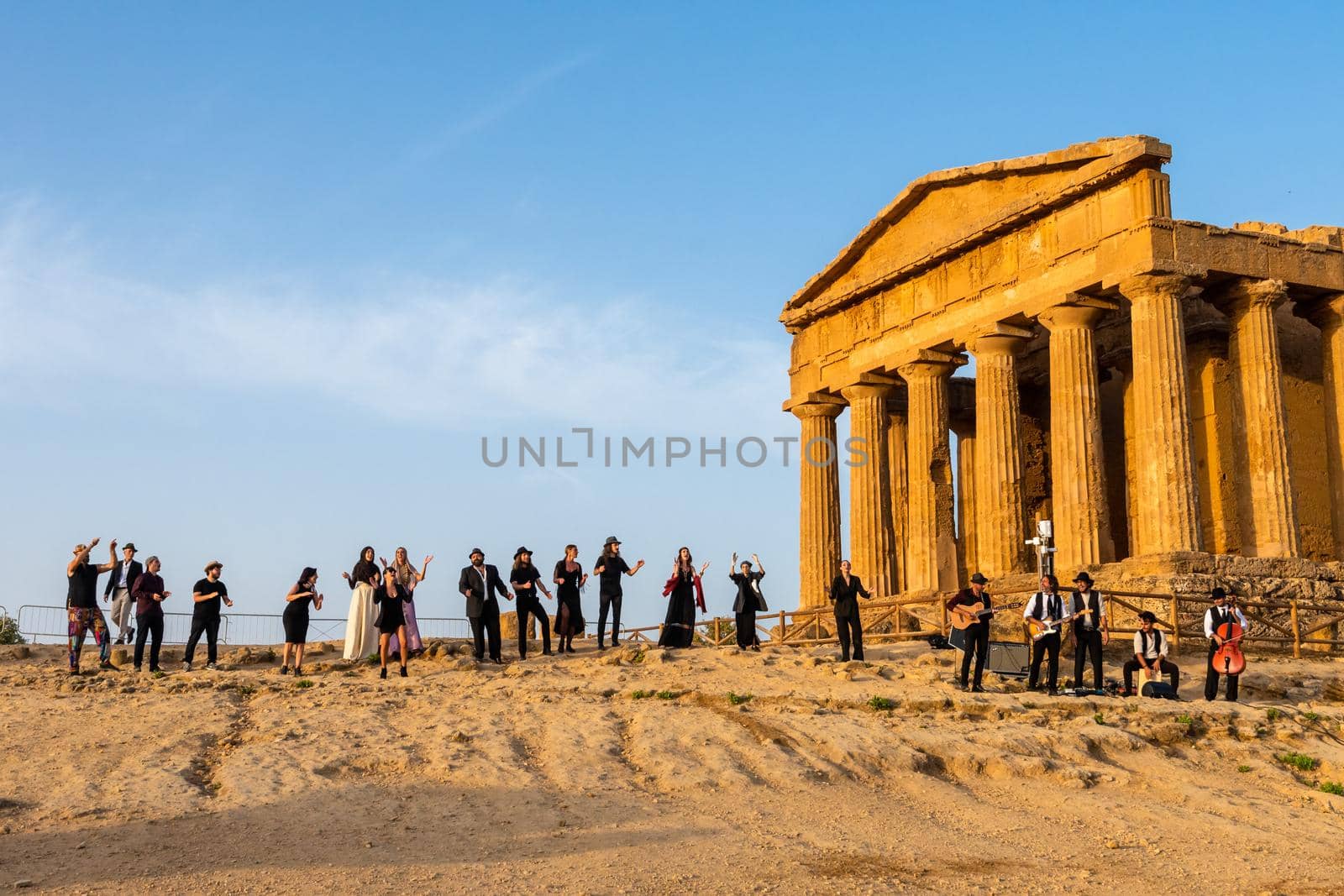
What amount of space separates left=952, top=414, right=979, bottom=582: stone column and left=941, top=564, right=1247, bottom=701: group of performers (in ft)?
42.4

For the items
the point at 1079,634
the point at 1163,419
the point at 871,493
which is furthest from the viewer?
the point at 871,493

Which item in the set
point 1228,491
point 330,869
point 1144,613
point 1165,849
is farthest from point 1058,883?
point 1228,491

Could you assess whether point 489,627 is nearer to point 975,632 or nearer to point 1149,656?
point 975,632

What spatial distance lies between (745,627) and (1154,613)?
6849mm

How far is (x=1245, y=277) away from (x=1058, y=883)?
65.1ft

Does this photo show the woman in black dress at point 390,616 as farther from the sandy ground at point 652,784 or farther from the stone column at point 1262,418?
the stone column at point 1262,418

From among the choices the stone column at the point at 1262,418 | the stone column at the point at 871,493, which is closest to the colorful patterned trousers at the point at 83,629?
the stone column at the point at 871,493

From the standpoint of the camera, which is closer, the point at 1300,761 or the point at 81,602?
the point at 1300,761

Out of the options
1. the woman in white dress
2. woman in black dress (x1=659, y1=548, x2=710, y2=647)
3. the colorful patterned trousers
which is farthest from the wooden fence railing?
the colorful patterned trousers

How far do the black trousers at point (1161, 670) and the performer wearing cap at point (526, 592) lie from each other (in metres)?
7.97

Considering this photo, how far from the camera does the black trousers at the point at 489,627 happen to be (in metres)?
19.5

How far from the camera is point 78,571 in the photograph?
18703 millimetres

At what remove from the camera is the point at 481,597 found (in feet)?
63.9

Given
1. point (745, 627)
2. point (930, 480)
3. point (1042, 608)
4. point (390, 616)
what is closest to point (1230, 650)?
point (1042, 608)
